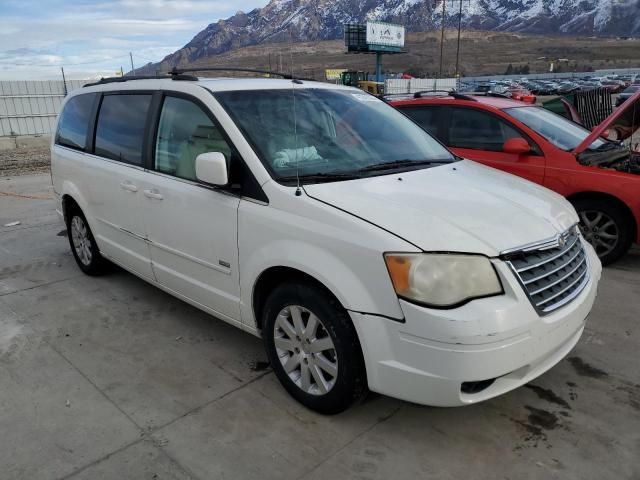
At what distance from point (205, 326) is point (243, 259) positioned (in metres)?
1.21

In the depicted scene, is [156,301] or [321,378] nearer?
[321,378]

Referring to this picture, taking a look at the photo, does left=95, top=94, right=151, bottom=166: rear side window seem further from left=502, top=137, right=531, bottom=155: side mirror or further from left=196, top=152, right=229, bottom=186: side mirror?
left=502, top=137, right=531, bottom=155: side mirror

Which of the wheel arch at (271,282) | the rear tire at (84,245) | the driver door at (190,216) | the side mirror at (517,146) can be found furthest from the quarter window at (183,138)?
the side mirror at (517,146)

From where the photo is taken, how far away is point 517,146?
17.3ft

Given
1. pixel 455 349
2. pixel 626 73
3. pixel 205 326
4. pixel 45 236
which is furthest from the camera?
pixel 626 73

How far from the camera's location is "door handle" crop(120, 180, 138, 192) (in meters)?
3.79

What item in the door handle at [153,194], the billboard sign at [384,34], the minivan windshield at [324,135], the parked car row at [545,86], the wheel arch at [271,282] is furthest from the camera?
the billboard sign at [384,34]

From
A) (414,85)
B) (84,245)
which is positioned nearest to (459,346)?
(84,245)

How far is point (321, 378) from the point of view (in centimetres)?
276

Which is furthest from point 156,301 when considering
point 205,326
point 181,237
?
point 181,237

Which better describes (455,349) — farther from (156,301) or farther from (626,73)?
(626,73)

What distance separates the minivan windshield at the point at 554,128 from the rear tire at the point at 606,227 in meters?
0.65

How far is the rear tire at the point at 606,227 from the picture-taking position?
5.00m

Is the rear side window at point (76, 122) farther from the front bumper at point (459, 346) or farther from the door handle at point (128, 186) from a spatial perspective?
the front bumper at point (459, 346)
